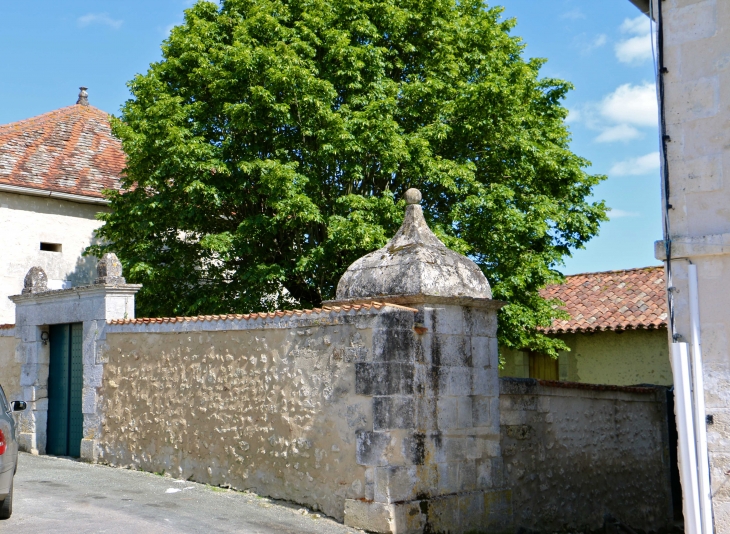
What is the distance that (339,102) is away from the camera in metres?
13.4

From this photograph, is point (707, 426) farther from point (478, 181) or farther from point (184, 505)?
point (478, 181)

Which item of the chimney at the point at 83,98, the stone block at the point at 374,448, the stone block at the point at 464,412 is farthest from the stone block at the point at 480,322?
the chimney at the point at 83,98

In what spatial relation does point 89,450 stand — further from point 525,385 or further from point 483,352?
point 525,385

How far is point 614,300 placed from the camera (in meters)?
17.6

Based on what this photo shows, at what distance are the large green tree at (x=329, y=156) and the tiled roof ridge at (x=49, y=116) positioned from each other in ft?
17.0

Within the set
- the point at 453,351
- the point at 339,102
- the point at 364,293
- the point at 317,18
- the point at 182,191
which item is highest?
the point at 317,18

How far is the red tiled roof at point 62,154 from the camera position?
16.2m

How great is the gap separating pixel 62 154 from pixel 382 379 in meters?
12.1

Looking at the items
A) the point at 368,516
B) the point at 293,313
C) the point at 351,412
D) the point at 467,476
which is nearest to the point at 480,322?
the point at 467,476

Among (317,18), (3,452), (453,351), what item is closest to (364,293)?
(453,351)

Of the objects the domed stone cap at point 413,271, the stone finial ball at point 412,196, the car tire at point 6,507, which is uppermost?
the stone finial ball at point 412,196

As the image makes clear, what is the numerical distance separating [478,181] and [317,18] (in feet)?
11.7

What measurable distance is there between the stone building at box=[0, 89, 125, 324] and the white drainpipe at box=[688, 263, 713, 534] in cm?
1305

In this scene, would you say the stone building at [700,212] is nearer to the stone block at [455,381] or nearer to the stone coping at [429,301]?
the stone coping at [429,301]
